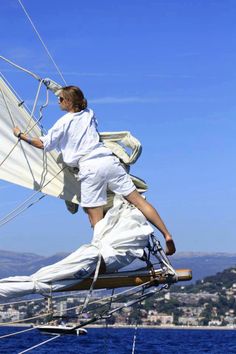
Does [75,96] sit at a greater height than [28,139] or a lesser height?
greater

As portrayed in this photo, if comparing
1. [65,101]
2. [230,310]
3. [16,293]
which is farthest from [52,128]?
[230,310]

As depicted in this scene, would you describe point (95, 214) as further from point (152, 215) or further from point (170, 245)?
point (170, 245)

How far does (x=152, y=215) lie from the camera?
13.8 meters

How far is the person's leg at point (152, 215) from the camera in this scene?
544 inches

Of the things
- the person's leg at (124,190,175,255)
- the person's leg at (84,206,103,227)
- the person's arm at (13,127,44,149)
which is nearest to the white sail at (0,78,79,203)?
the person's arm at (13,127,44,149)

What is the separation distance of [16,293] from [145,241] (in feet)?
6.05

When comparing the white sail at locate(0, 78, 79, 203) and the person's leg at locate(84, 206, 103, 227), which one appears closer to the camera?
the person's leg at locate(84, 206, 103, 227)

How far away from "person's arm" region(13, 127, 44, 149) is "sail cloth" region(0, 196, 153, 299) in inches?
46.3

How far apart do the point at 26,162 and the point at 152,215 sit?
1.80 meters

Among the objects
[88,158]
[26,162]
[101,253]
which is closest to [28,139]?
[26,162]

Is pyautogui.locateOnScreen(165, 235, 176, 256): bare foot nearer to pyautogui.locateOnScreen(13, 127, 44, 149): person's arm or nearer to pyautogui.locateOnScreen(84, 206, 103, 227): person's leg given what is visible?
pyautogui.locateOnScreen(84, 206, 103, 227): person's leg

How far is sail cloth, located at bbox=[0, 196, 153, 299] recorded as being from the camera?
1277 centimetres

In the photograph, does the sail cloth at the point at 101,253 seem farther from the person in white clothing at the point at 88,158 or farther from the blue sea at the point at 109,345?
the blue sea at the point at 109,345

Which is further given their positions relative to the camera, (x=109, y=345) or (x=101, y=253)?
(x=109, y=345)
